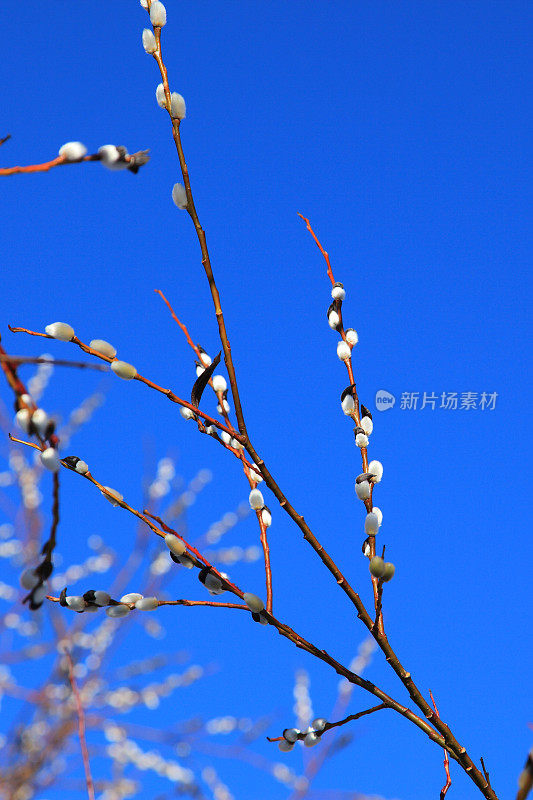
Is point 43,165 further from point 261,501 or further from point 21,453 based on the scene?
point 21,453

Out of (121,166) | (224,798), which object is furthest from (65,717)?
(121,166)

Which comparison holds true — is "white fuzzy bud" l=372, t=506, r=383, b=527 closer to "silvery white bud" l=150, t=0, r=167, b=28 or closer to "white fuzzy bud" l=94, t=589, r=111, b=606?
"white fuzzy bud" l=94, t=589, r=111, b=606

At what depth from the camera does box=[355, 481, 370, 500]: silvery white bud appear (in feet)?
3.73

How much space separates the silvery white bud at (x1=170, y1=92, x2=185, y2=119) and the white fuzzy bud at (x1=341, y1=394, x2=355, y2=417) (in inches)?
23.7

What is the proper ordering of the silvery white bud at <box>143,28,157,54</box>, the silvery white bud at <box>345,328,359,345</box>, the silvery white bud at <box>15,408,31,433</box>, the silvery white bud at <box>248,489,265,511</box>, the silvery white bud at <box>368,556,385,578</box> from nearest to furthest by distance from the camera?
1. the silvery white bud at <box>15,408,31,433</box>
2. the silvery white bud at <box>368,556,385,578</box>
3. the silvery white bud at <box>143,28,157,54</box>
4. the silvery white bud at <box>248,489,265,511</box>
5. the silvery white bud at <box>345,328,359,345</box>

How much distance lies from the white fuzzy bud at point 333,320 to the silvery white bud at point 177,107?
0.49 m

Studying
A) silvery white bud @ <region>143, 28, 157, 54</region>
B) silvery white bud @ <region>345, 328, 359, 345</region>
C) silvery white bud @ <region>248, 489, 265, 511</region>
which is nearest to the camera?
silvery white bud @ <region>143, 28, 157, 54</region>

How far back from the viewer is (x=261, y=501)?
3.89 ft

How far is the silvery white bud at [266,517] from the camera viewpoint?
1195 millimetres

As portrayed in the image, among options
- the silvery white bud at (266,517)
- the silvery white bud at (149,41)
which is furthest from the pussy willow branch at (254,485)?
the silvery white bud at (149,41)

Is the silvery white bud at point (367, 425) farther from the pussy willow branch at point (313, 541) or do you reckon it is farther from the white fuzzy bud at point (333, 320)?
the pussy willow branch at point (313, 541)

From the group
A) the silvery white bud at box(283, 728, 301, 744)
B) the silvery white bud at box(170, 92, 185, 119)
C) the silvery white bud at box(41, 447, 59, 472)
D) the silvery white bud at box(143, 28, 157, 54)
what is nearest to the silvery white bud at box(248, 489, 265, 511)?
the silvery white bud at box(283, 728, 301, 744)

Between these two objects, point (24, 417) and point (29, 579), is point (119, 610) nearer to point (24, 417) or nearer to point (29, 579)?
point (29, 579)

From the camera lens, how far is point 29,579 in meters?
0.72
